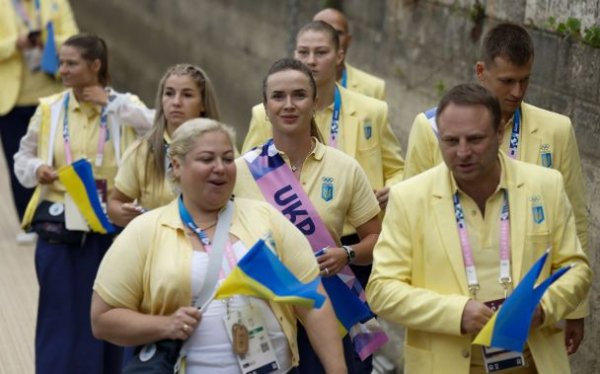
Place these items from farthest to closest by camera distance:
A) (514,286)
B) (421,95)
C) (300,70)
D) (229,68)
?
(229,68) < (421,95) < (300,70) < (514,286)

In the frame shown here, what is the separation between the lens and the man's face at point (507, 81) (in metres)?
6.57

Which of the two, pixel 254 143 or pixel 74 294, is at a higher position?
pixel 254 143

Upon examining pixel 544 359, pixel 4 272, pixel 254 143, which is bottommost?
pixel 4 272

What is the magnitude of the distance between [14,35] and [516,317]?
7658 millimetres

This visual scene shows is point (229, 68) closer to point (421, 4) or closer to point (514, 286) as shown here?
point (421, 4)

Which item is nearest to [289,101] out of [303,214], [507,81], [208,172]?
[303,214]

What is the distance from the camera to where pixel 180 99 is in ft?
24.9

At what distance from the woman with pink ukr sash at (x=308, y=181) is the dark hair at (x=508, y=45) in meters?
0.78

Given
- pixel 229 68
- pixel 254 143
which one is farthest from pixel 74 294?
pixel 229 68

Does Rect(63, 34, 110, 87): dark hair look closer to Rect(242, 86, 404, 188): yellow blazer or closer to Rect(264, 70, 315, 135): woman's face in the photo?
Rect(242, 86, 404, 188): yellow blazer

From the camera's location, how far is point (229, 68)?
1427cm

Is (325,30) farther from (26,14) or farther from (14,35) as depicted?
(14,35)

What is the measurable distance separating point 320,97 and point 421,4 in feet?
7.19

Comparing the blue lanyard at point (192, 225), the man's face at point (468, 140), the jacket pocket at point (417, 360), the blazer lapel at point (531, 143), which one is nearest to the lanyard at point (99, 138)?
the blazer lapel at point (531, 143)
